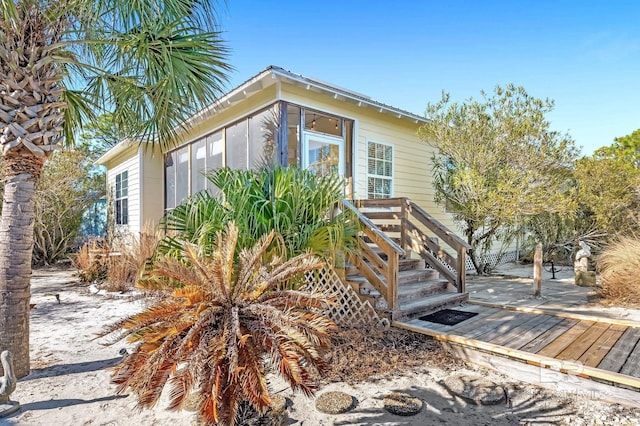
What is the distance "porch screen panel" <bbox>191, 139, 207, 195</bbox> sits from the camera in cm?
912

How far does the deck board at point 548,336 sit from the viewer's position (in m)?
3.71

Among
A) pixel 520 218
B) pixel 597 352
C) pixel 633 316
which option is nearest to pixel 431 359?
pixel 597 352

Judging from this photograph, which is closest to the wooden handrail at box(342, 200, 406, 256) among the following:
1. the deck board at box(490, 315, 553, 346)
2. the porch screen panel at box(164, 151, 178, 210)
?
the deck board at box(490, 315, 553, 346)

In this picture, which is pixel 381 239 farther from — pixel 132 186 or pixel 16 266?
pixel 132 186

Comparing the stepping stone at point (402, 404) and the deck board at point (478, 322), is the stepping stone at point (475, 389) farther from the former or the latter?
the deck board at point (478, 322)

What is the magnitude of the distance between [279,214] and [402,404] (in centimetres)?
240

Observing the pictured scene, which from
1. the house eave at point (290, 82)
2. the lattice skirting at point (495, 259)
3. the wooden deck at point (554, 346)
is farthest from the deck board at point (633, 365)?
the lattice skirting at point (495, 259)

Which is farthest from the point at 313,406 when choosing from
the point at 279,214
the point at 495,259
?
the point at 495,259

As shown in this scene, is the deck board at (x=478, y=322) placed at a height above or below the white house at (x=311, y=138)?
below

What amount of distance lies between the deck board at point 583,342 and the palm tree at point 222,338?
2.73 meters

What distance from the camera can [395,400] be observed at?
9.59 ft

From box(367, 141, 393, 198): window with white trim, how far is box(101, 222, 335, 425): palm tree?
5.70 m

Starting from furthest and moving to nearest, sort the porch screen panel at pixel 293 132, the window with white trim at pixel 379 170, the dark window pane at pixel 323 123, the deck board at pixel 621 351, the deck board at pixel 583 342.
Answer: the window with white trim at pixel 379 170 → the dark window pane at pixel 323 123 → the porch screen panel at pixel 293 132 → the deck board at pixel 583 342 → the deck board at pixel 621 351

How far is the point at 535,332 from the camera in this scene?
4285 millimetres
